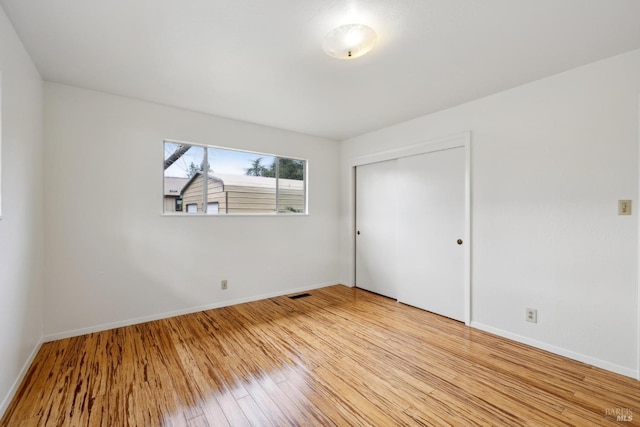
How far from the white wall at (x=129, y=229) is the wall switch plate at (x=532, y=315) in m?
2.96

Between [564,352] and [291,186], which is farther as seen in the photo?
[291,186]

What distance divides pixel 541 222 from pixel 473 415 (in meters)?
1.77

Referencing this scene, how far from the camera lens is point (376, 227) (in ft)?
13.8

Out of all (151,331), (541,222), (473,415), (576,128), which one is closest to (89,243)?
(151,331)

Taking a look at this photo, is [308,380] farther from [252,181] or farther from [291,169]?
[291,169]

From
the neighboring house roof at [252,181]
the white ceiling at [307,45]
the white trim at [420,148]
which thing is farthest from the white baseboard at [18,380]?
the white trim at [420,148]

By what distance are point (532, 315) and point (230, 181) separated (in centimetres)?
Answer: 359

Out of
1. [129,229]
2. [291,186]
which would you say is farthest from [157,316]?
[291,186]

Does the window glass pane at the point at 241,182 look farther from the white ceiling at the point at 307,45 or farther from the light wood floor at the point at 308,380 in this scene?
the light wood floor at the point at 308,380

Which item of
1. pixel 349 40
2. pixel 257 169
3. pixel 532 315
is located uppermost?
pixel 349 40

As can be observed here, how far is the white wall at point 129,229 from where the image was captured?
8.76 ft

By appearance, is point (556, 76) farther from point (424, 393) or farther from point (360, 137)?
point (424, 393)

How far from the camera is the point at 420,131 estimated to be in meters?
3.54

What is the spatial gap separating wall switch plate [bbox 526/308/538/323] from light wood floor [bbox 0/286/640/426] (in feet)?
0.91
